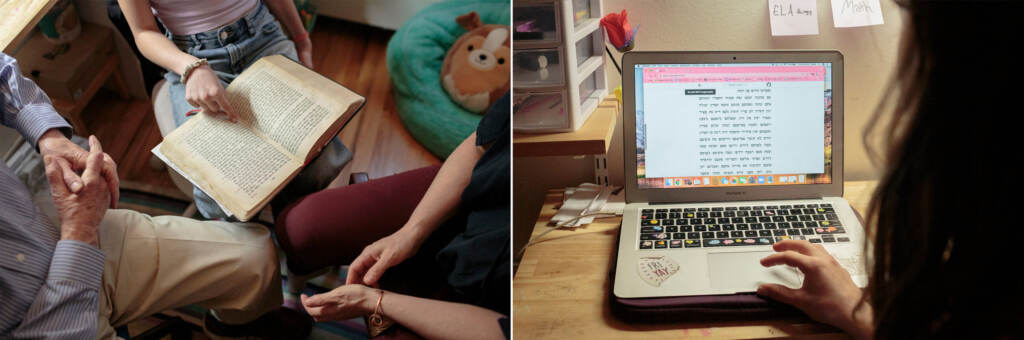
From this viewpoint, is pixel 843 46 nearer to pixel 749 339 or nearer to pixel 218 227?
pixel 749 339

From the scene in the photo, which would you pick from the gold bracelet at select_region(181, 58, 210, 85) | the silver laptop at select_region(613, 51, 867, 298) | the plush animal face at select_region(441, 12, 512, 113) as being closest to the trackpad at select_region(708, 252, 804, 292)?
the silver laptop at select_region(613, 51, 867, 298)

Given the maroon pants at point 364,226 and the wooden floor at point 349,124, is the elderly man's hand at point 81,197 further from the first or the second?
the maroon pants at point 364,226

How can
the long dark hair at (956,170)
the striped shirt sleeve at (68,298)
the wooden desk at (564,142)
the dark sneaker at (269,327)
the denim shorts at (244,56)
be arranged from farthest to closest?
the wooden desk at (564,142) < the dark sneaker at (269,327) < the denim shorts at (244,56) < the striped shirt sleeve at (68,298) < the long dark hair at (956,170)

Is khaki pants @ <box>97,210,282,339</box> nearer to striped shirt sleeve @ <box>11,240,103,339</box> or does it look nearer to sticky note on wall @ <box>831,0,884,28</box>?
striped shirt sleeve @ <box>11,240,103,339</box>

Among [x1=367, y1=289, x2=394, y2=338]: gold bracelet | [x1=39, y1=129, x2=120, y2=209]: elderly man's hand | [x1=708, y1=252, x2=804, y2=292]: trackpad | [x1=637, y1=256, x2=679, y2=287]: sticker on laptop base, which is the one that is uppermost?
[x1=39, y1=129, x2=120, y2=209]: elderly man's hand

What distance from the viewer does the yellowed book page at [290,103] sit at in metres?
0.54

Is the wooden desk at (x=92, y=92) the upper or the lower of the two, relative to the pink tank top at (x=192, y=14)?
lower

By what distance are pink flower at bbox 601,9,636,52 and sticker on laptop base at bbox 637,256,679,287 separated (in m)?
0.32

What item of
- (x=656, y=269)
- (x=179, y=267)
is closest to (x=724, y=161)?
(x=656, y=269)

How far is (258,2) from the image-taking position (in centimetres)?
60

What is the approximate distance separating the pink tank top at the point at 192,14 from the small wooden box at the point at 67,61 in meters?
0.09

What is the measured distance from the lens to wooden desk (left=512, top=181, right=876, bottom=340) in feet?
1.96

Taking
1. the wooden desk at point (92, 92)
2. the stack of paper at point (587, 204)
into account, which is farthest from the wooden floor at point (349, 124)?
the stack of paper at point (587, 204)

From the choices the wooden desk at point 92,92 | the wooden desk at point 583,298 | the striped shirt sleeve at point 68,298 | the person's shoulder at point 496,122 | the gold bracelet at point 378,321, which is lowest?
the wooden desk at point 583,298
